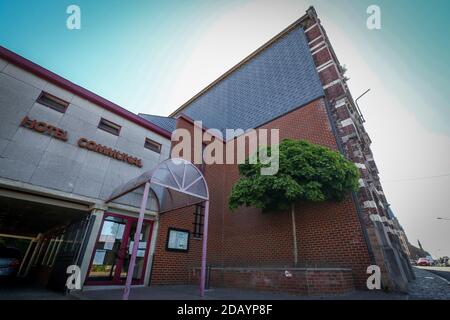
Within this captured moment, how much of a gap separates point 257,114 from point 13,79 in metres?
11.3

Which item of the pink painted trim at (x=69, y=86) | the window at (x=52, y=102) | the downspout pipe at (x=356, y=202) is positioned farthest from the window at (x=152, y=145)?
the downspout pipe at (x=356, y=202)

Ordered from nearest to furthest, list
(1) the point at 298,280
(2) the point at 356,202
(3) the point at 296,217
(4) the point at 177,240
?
(1) the point at 298,280 → (2) the point at 356,202 → (3) the point at 296,217 → (4) the point at 177,240

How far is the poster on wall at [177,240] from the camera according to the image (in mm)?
8992

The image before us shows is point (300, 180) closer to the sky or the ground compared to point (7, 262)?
closer to the sky

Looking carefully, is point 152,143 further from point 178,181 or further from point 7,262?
point 7,262

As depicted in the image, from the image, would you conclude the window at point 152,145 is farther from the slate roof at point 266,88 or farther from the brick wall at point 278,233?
the slate roof at point 266,88

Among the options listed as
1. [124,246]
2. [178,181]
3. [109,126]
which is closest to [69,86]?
[109,126]

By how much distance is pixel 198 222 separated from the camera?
10617 millimetres

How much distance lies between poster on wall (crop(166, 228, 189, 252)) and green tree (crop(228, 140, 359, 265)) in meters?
3.17

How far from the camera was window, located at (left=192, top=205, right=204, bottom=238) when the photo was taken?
10289mm

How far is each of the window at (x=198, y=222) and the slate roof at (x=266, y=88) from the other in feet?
20.5

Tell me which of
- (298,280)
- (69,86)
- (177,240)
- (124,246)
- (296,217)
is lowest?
(298,280)

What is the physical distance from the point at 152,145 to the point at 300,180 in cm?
670
